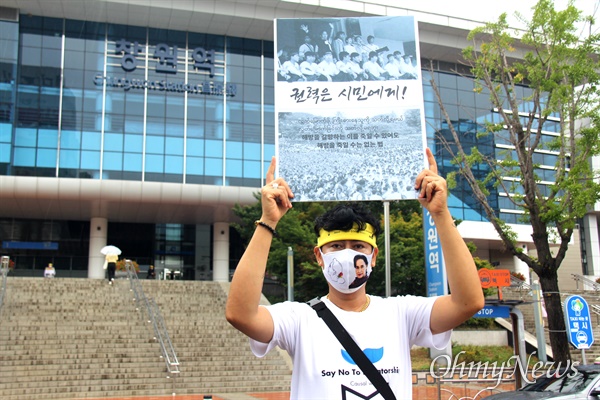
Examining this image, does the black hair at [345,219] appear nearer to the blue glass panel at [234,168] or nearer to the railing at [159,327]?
the railing at [159,327]

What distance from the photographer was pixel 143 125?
36.7 m

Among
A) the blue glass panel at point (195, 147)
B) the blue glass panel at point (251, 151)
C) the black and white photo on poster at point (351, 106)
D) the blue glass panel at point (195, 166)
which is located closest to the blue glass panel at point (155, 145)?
the blue glass panel at point (195, 147)

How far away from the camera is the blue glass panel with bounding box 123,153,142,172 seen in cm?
3594

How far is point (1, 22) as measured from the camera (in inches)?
1412

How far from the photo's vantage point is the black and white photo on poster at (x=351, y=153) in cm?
428

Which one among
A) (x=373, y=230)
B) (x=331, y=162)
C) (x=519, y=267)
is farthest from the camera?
(x=519, y=267)

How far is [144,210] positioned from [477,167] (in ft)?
66.8

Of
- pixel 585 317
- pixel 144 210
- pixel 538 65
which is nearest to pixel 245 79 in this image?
pixel 144 210

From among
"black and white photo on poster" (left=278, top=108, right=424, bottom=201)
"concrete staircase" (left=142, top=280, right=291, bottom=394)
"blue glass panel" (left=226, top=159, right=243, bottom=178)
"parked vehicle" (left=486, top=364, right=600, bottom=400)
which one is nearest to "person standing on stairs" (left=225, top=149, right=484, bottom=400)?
"black and white photo on poster" (left=278, top=108, right=424, bottom=201)

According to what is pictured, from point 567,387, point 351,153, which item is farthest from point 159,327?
point 351,153

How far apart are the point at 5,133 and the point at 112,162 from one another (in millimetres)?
5674

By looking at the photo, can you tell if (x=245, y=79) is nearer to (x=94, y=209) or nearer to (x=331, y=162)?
(x=94, y=209)

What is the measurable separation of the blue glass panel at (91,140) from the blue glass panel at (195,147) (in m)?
4.91

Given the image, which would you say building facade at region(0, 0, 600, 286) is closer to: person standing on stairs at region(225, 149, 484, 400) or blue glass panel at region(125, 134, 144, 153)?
blue glass panel at region(125, 134, 144, 153)
